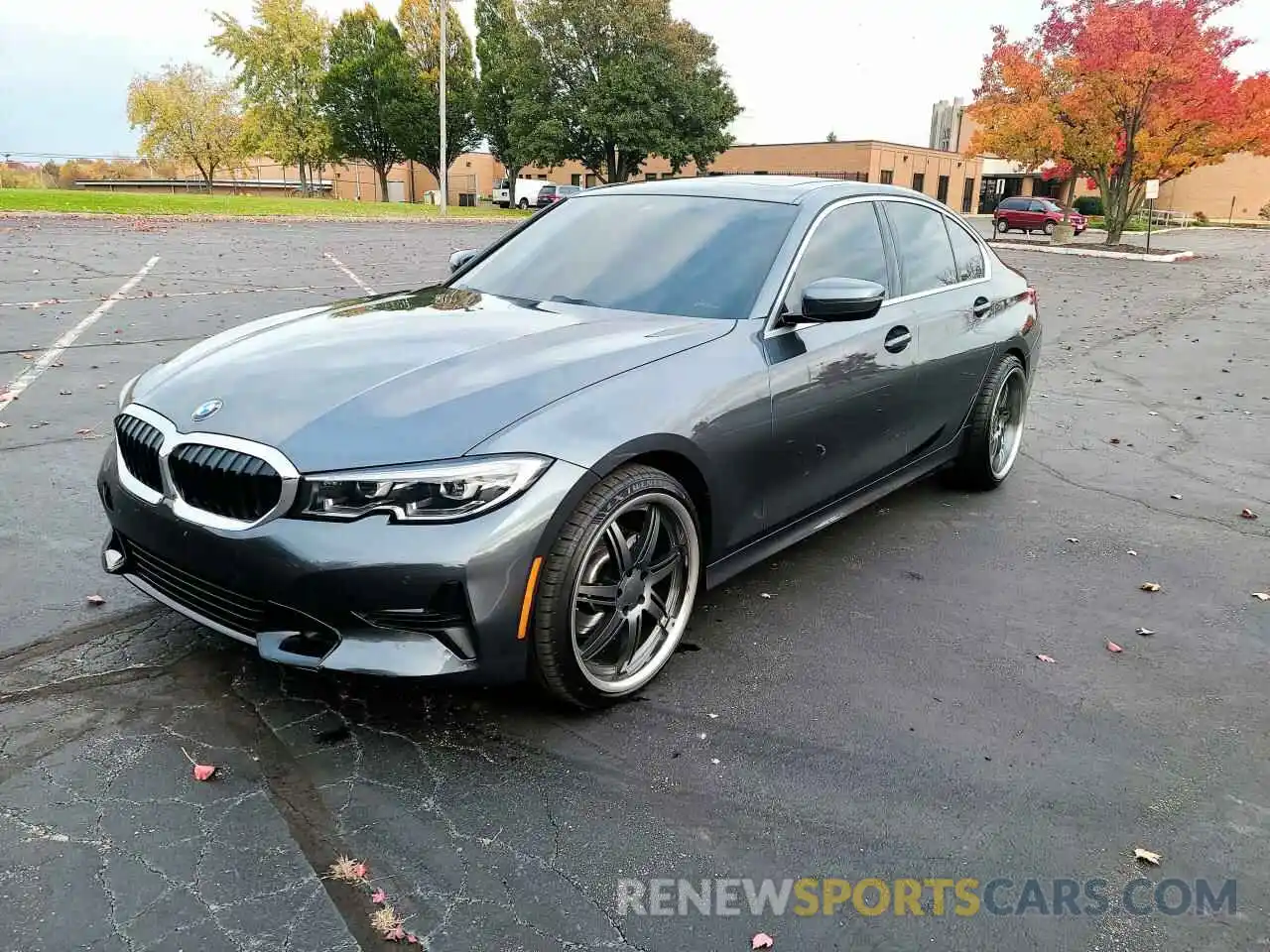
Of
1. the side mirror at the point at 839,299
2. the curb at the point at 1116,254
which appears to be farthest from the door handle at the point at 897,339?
the curb at the point at 1116,254

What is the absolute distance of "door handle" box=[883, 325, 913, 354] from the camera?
4180 mm

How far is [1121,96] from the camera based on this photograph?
28.8 m

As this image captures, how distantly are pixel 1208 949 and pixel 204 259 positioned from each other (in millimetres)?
16792

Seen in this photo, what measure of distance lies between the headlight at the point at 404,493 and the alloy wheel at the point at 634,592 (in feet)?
1.37

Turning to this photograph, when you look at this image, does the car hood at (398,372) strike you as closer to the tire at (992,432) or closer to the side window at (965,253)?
the side window at (965,253)

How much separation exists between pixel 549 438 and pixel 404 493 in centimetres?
43

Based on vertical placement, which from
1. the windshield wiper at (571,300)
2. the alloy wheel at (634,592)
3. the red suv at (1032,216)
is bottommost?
the alloy wheel at (634,592)

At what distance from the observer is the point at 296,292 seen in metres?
12.0

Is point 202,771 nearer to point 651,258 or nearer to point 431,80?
point 651,258

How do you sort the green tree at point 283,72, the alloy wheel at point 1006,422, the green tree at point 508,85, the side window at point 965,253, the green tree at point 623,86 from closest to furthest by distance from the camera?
1. the side window at point 965,253
2. the alloy wheel at point 1006,422
3. the green tree at point 623,86
4. the green tree at point 508,85
5. the green tree at point 283,72

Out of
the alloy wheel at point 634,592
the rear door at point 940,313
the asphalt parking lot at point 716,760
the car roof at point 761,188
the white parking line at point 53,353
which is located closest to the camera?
the asphalt parking lot at point 716,760

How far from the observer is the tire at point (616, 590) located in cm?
276

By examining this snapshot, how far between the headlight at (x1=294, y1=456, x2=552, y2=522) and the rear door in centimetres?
246

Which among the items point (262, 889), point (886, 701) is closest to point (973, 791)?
point (886, 701)
